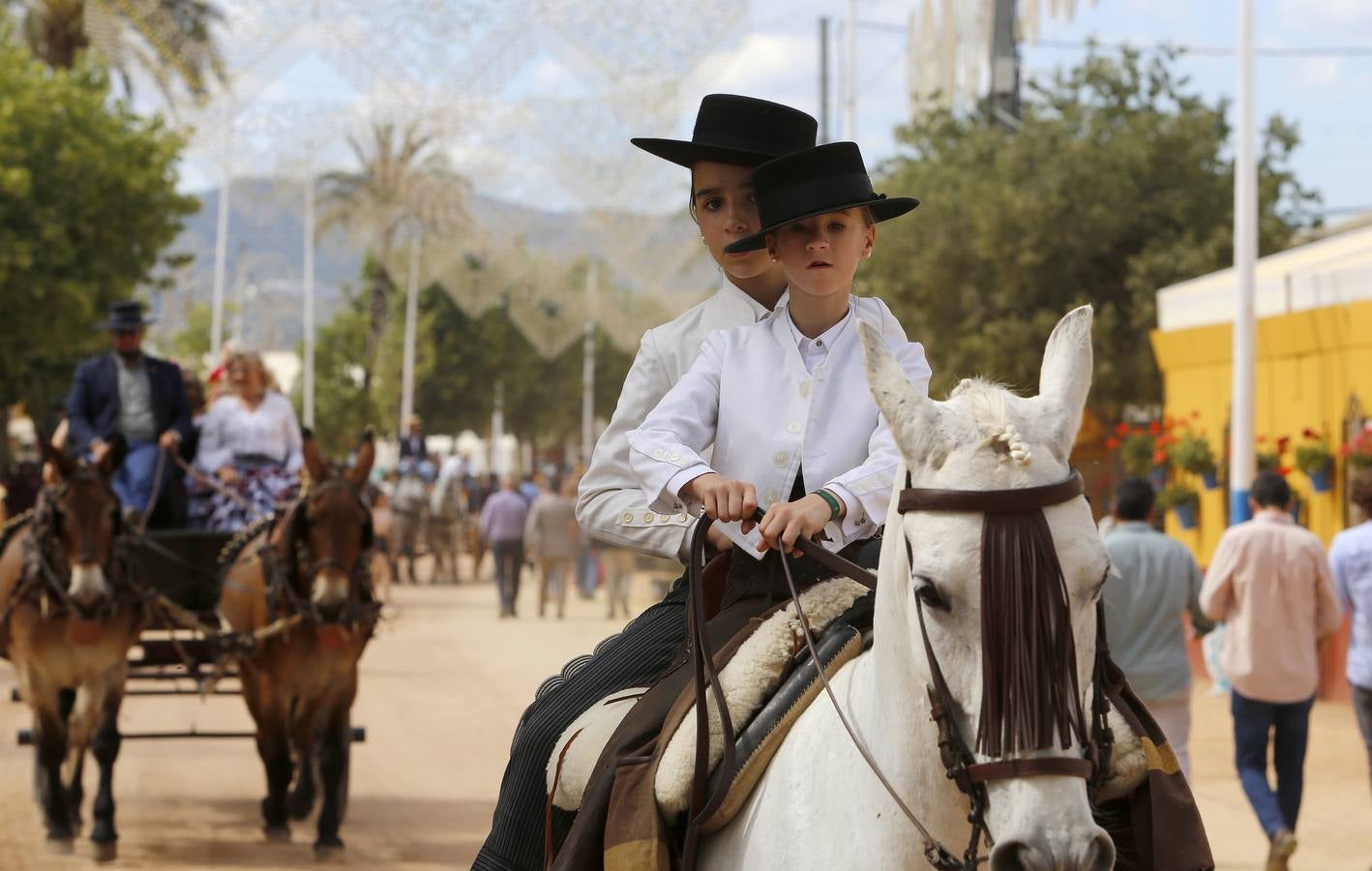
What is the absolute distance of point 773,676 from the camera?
3.70 meters

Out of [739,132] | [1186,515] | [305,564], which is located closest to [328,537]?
[305,564]

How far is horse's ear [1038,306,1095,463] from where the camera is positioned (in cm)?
305

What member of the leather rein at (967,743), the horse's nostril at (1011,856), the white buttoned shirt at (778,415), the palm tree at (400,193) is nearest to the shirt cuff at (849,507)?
the white buttoned shirt at (778,415)

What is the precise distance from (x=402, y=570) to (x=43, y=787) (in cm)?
3316

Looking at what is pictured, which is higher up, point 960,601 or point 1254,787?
point 960,601

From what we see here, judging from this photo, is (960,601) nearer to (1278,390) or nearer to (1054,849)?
(1054,849)

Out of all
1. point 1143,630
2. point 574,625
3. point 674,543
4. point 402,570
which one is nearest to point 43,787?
point 1143,630

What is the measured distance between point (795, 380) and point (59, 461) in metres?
7.93

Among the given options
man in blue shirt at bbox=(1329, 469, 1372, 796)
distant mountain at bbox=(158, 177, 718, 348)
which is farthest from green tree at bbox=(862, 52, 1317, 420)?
man in blue shirt at bbox=(1329, 469, 1372, 796)

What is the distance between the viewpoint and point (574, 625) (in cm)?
2872

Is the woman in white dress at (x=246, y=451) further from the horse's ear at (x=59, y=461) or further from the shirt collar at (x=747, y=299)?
the shirt collar at (x=747, y=299)

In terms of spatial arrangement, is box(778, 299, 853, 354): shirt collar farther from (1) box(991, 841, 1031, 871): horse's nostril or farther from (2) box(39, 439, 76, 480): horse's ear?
(2) box(39, 439, 76, 480): horse's ear

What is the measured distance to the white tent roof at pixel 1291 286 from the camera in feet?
62.4

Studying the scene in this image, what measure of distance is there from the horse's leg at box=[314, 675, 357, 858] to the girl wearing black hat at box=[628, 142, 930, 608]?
6.95 m
